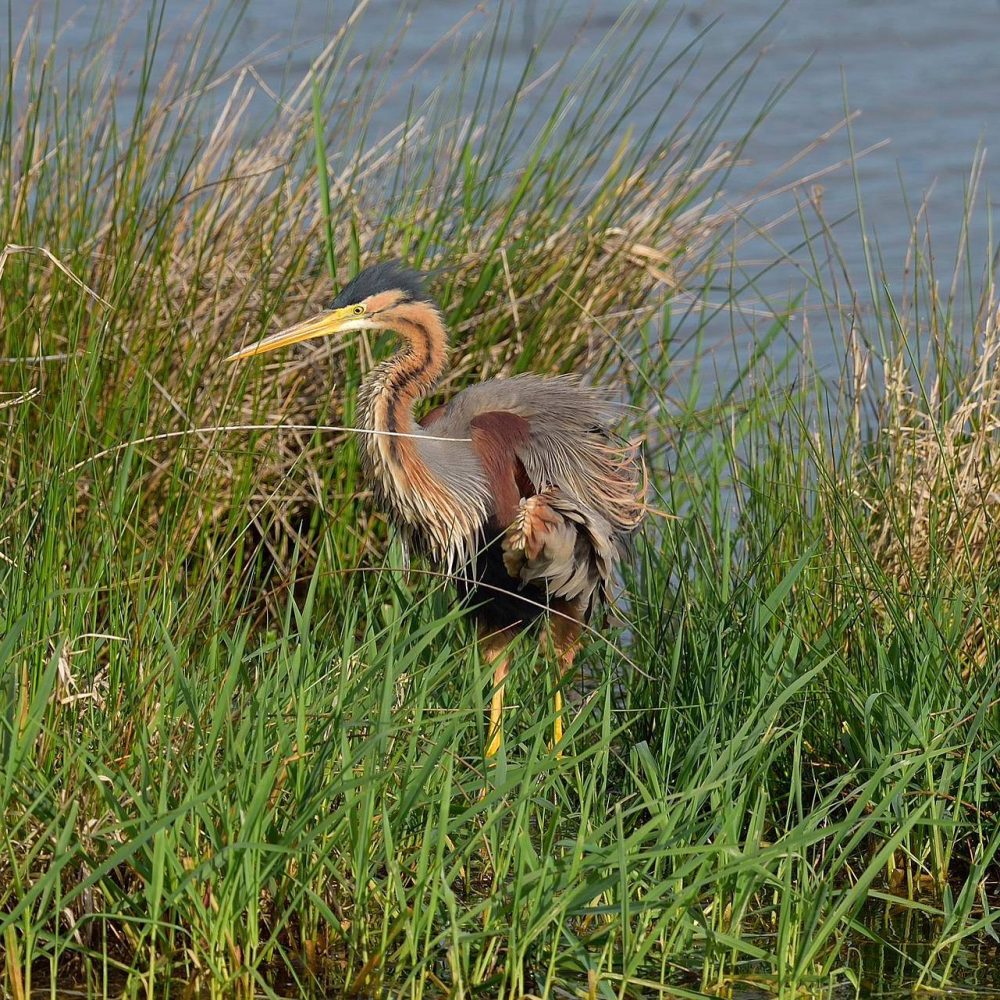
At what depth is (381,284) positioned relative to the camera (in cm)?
424

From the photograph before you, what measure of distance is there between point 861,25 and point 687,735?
8.01 m

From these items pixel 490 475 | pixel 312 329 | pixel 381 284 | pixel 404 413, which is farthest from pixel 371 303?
pixel 490 475

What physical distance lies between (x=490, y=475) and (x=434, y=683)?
1.13m

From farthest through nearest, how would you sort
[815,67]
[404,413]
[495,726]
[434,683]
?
[815,67], [404,413], [495,726], [434,683]

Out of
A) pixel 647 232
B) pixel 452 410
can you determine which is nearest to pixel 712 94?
pixel 647 232

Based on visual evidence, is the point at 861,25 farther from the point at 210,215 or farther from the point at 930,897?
the point at 930,897

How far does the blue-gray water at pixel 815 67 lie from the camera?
863cm

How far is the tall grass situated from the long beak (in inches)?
4.2

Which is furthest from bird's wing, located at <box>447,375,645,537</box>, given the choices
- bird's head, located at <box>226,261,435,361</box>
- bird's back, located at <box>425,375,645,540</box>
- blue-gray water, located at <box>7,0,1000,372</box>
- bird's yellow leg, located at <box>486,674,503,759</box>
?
blue-gray water, located at <box>7,0,1000,372</box>

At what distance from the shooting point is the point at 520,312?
5.16m

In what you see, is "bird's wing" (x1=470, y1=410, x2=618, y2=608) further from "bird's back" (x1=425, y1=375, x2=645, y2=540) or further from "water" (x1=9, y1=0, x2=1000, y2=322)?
"water" (x1=9, y1=0, x2=1000, y2=322)

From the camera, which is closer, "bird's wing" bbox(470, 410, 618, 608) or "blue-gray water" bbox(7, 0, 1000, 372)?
"bird's wing" bbox(470, 410, 618, 608)

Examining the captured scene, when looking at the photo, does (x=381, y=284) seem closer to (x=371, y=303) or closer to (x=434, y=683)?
(x=371, y=303)

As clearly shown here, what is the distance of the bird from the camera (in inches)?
163
